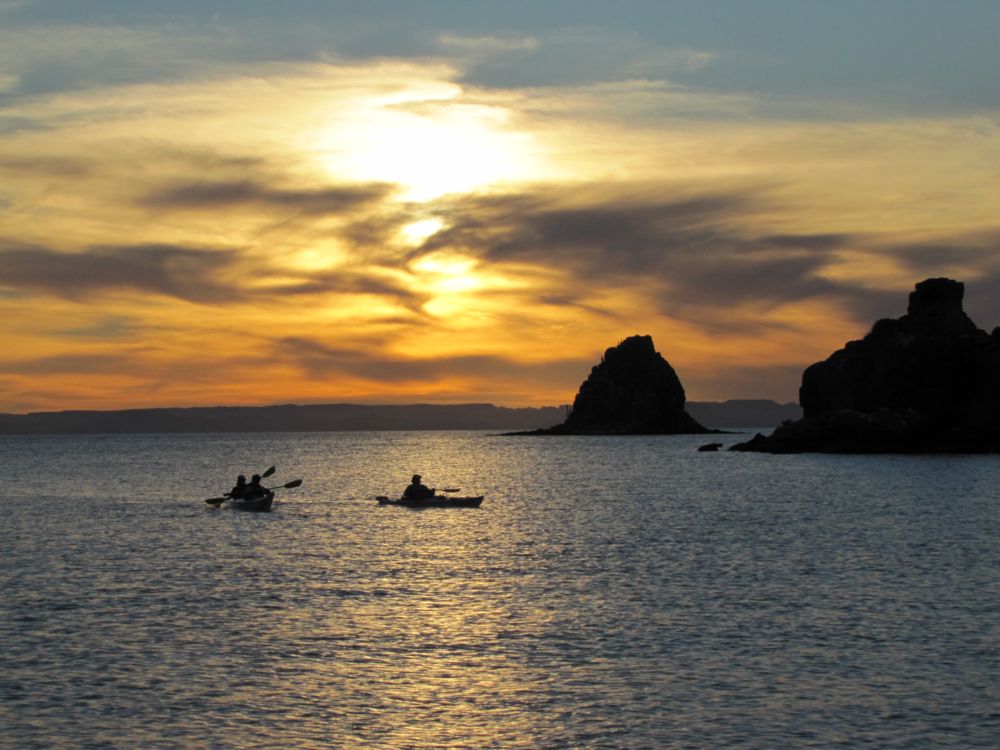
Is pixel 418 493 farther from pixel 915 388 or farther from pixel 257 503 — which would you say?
pixel 915 388

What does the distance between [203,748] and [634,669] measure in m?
11.0

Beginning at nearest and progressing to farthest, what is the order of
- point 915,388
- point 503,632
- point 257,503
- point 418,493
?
point 503,632
point 257,503
point 418,493
point 915,388

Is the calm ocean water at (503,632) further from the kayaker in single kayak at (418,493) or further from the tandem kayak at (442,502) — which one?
the kayaker in single kayak at (418,493)

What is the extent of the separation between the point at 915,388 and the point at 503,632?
15806 centimetres

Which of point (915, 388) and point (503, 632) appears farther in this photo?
point (915, 388)

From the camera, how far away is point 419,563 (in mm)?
48969

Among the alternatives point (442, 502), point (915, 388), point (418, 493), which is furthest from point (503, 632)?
point (915, 388)

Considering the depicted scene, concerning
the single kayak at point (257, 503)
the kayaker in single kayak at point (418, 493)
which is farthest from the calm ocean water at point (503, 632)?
the kayaker in single kayak at point (418, 493)

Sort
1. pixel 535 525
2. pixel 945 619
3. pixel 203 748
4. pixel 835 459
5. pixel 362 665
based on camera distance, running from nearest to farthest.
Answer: pixel 203 748
pixel 362 665
pixel 945 619
pixel 535 525
pixel 835 459

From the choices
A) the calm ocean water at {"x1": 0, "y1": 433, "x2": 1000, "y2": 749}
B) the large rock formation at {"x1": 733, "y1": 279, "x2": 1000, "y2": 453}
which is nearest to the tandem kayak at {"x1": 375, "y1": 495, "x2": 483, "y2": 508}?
the calm ocean water at {"x1": 0, "y1": 433, "x2": 1000, "y2": 749}

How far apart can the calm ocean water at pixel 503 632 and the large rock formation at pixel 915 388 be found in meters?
99.0

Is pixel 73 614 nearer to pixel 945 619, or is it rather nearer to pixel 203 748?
pixel 203 748

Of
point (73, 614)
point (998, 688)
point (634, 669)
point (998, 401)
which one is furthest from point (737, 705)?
point (998, 401)

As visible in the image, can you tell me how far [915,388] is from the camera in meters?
175
